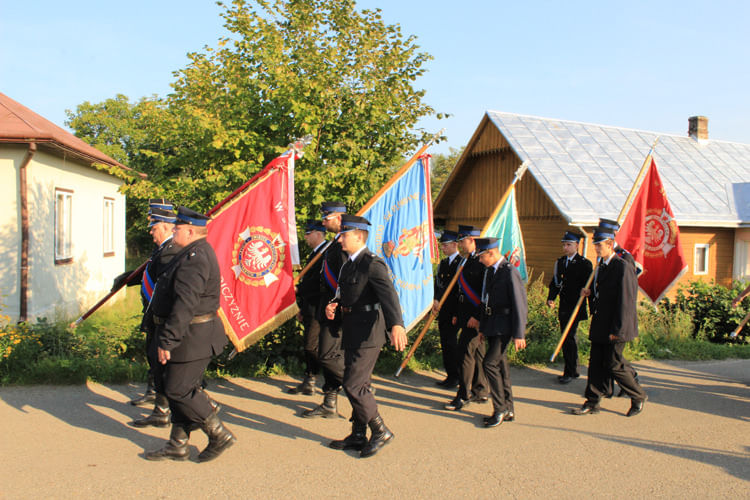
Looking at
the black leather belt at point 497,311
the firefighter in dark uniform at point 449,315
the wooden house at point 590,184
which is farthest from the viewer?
the wooden house at point 590,184

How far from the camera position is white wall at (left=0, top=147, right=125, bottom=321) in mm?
9633

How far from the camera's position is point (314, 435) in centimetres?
511

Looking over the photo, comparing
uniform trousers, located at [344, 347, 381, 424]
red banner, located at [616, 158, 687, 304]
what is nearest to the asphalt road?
uniform trousers, located at [344, 347, 381, 424]

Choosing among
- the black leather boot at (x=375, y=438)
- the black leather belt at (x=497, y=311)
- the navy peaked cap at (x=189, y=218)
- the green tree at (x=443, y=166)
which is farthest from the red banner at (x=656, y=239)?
the green tree at (x=443, y=166)

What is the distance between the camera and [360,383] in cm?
475

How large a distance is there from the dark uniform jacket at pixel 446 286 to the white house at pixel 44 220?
509 cm

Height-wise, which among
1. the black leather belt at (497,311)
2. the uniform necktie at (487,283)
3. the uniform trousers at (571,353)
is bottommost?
the uniform trousers at (571,353)

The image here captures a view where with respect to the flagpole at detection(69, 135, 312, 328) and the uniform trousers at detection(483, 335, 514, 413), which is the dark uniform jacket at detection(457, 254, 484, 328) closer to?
the uniform trousers at detection(483, 335, 514, 413)

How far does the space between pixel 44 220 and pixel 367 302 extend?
305 inches

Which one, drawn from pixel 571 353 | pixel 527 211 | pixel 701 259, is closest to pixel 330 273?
pixel 571 353

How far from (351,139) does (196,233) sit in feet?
12.2

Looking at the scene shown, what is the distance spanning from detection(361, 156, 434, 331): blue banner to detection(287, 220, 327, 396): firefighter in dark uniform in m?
0.64

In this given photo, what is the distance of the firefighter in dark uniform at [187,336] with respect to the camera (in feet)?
14.1

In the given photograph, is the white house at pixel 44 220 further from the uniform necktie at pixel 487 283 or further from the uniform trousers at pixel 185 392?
the uniform necktie at pixel 487 283
